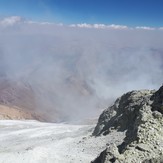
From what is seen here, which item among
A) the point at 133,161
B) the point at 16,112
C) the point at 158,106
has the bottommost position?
the point at 16,112

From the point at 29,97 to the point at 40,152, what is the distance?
144m

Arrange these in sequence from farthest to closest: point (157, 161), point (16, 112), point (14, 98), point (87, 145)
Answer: point (14, 98) < point (16, 112) < point (87, 145) < point (157, 161)

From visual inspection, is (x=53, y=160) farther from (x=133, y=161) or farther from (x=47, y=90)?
(x=47, y=90)

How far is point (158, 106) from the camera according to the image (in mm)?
28391

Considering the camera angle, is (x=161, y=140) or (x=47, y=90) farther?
(x=47, y=90)

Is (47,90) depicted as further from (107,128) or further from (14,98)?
(107,128)

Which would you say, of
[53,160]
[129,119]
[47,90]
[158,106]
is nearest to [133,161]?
[158,106]

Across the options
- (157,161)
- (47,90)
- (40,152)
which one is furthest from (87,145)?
(47,90)

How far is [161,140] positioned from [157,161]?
21.2 ft

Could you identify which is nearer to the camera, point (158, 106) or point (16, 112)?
point (158, 106)

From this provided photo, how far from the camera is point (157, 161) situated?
1747 centimetres

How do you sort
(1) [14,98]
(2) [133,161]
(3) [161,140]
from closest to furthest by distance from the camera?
(2) [133,161], (3) [161,140], (1) [14,98]

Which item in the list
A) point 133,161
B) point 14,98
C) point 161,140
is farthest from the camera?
point 14,98

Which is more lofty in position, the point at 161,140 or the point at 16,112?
the point at 161,140
